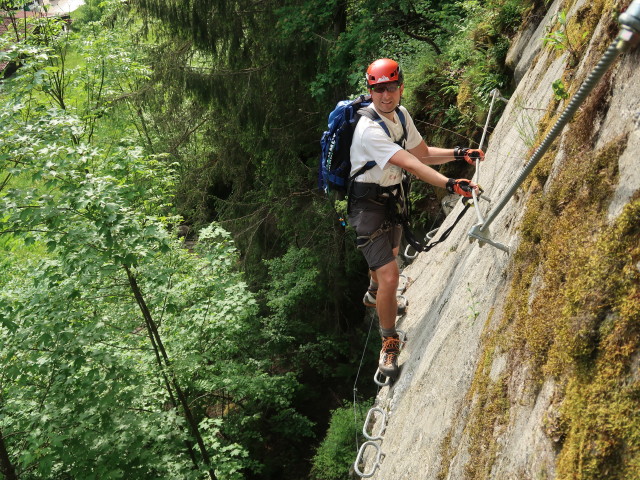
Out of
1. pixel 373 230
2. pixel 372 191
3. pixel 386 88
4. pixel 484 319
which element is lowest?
pixel 373 230

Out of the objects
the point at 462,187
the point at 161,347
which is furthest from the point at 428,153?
the point at 161,347

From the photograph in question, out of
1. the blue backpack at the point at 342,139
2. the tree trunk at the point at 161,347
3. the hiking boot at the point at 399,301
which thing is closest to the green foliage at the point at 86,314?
the tree trunk at the point at 161,347

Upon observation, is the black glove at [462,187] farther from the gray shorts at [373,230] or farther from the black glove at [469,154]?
the gray shorts at [373,230]

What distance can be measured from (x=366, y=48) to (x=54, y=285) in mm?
5651

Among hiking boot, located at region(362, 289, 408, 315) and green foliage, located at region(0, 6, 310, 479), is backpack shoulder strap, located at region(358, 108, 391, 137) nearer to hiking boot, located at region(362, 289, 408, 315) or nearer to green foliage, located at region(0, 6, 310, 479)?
hiking boot, located at region(362, 289, 408, 315)

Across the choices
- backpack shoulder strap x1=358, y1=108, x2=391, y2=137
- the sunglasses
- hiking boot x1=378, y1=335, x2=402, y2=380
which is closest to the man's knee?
hiking boot x1=378, y1=335, x2=402, y2=380

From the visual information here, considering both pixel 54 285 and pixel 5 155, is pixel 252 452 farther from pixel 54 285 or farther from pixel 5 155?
pixel 5 155

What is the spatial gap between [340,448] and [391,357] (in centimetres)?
616

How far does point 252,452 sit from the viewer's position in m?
11.1

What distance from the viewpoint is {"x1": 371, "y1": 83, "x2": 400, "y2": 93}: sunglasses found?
3754 mm

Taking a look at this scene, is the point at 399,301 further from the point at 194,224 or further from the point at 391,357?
the point at 194,224

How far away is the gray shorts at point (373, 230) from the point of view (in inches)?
164

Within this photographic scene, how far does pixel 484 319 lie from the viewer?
2.79 meters

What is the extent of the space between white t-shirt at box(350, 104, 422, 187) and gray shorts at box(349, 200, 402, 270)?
0.78 ft
